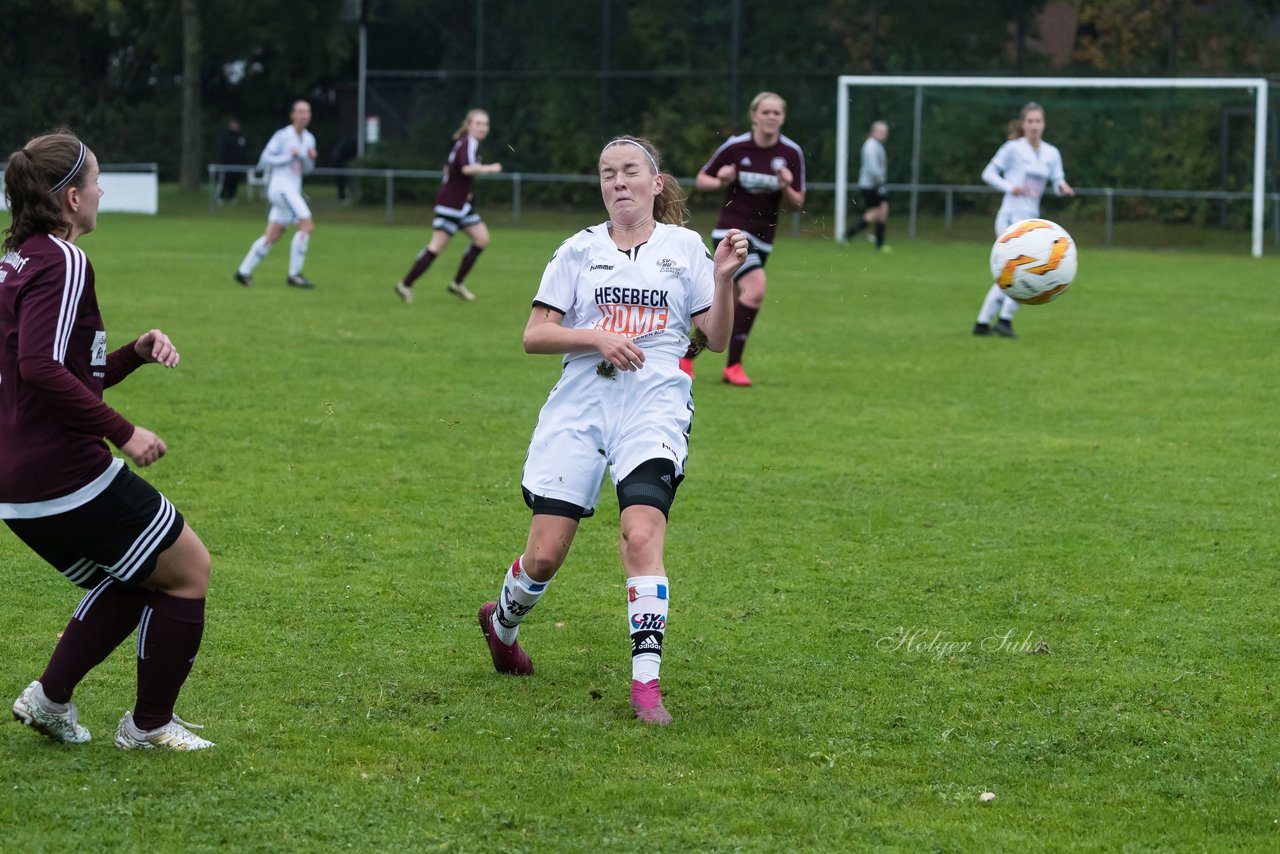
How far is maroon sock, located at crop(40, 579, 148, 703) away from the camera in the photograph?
4363mm

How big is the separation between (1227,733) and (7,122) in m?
45.8

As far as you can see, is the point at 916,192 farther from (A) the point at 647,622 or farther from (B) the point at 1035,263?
(A) the point at 647,622

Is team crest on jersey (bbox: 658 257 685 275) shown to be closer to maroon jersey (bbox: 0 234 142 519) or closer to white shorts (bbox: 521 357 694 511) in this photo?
white shorts (bbox: 521 357 694 511)

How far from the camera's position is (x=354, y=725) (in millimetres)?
4742

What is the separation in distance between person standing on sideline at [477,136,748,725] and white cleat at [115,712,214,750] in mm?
1103

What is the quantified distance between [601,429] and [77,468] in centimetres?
159

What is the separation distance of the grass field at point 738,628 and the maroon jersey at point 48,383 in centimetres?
82

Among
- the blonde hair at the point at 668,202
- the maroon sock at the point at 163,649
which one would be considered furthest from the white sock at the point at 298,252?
the maroon sock at the point at 163,649

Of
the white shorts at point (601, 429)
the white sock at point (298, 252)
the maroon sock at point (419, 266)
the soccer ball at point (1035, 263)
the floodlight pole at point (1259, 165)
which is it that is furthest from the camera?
the floodlight pole at point (1259, 165)

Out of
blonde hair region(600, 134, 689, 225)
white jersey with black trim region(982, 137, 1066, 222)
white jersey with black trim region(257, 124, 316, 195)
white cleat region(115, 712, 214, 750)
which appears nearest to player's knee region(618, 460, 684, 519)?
blonde hair region(600, 134, 689, 225)

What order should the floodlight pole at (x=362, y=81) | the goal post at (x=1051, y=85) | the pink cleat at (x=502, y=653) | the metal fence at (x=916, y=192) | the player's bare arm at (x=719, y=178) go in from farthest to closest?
the floodlight pole at (x=362, y=81), the metal fence at (x=916, y=192), the goal post at (x=1051, y=85), the player's bare arm at (x=719, y=178), the pink cleat at (x=502, y=653)

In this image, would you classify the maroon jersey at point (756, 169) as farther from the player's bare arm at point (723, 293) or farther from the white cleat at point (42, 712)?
the white cleat at point (42, 712)

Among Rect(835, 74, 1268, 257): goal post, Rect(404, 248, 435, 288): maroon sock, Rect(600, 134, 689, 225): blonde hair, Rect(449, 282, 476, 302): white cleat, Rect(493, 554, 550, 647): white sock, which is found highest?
Rect(835, 74, 1268, 257): goal post

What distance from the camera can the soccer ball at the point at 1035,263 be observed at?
25.4ft
